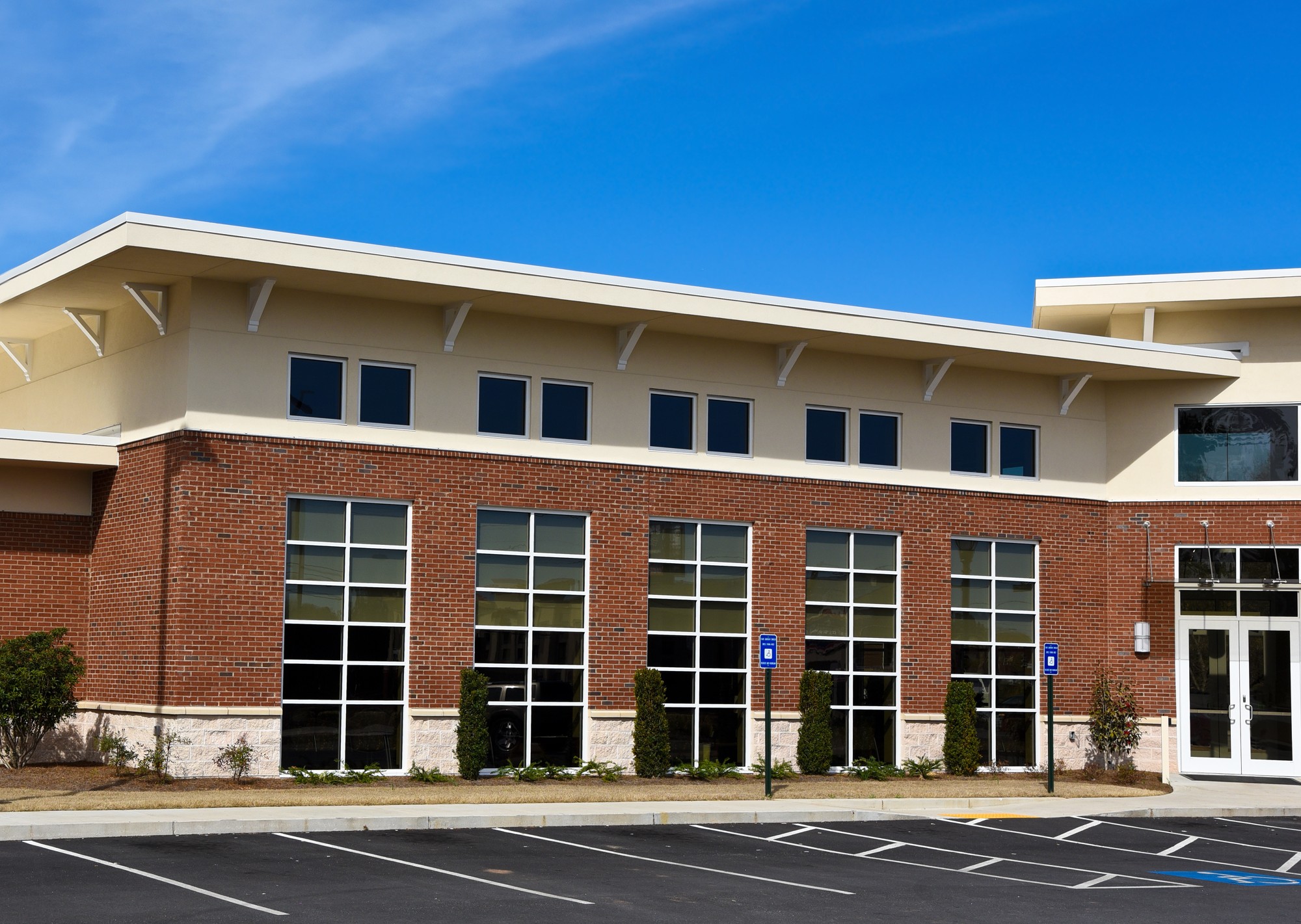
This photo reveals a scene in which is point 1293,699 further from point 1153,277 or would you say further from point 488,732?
point 488,732

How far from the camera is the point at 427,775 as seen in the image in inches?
939

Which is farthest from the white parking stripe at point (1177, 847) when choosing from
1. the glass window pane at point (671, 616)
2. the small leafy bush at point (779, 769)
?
the glass window pane at point (671, 616)

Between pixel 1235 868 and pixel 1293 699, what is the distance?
12298 millimetres

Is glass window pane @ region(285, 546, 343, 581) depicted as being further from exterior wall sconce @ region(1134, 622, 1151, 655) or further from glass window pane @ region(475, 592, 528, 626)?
exterior wall sconce @ region(1134, 622, 1151, 655)

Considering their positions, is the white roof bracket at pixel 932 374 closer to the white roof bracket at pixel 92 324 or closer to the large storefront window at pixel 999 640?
the large storefront window at pixel 999 640

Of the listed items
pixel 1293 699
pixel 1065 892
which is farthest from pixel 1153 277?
pixel 1065 892

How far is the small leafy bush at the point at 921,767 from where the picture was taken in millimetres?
27641

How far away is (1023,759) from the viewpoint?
2920cm

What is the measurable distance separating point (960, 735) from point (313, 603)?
11.9 m

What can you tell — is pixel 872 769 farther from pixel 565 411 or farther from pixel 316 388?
pixel 316 388

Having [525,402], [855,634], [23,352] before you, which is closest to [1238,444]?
[855,634]

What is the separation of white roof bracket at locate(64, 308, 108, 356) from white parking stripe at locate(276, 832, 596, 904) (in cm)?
1150

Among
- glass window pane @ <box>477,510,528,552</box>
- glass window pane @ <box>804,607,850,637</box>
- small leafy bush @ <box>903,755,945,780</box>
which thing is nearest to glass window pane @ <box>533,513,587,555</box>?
glass window pane @ <box>477,510,528,552</box>

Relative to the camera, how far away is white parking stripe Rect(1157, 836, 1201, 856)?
19.1 meters
